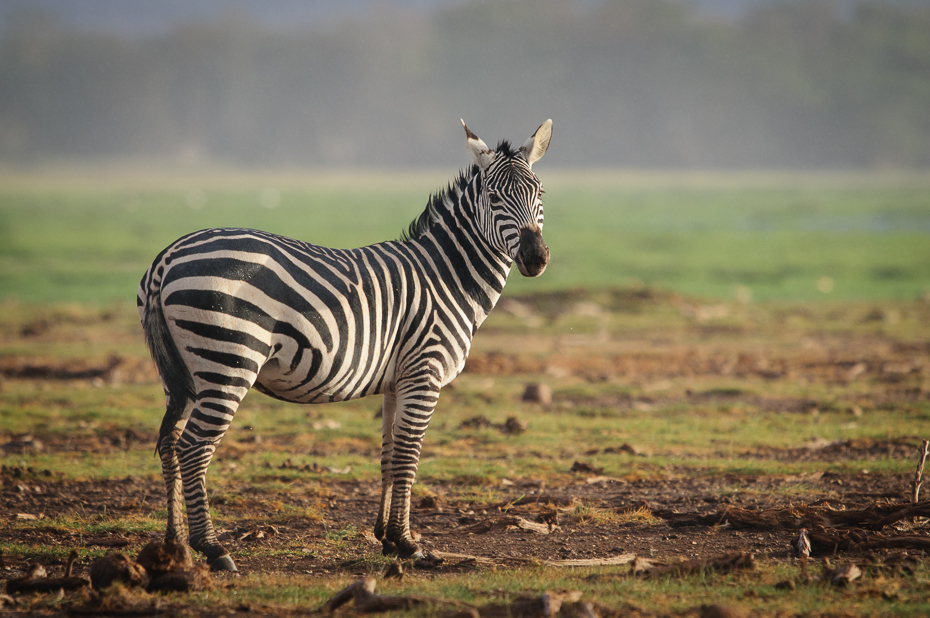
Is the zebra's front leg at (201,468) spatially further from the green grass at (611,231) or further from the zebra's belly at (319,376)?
the green grass at (611,231)

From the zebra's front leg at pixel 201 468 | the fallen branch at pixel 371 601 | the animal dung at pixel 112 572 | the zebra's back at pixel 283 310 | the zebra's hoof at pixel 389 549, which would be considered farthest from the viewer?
the zebra's hoof at pixel 389 549

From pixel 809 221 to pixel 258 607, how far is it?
58790 mm

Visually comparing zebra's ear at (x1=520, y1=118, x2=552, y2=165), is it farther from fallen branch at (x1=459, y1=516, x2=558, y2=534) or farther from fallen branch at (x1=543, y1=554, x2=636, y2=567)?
fallen branch at (x1=543, y1=554, x2=636, y2=567)

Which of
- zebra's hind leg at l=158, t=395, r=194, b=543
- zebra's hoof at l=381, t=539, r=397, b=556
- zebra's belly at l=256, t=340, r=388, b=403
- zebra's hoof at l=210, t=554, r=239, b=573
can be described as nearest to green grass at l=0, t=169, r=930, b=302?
zebra's belly at l=256, t=340, r=388, b=403

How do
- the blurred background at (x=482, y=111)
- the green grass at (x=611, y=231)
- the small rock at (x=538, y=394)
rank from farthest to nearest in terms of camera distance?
the blurred background at (x=482, y=111)
the green grass at (x=611, y=231)
the small rock at (x=538, y=394)

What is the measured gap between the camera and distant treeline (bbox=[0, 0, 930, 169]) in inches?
5221

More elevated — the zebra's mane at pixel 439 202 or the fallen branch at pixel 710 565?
the zebra's mane at pixel 439 202

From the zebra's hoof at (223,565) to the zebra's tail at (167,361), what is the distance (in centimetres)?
85

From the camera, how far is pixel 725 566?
6031 millimetres

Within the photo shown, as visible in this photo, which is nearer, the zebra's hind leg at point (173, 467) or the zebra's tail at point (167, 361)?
the zebra's tail at point (167, 361)

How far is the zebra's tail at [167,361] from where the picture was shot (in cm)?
614

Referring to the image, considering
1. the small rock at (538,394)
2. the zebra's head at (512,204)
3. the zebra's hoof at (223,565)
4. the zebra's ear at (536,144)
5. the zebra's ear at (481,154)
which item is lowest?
the zebra's hoof at (223,565)

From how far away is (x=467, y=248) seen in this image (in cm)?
717

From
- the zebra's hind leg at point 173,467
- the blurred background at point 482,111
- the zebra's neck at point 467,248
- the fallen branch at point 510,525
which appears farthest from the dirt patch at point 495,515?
the blurred background at point 482,111
